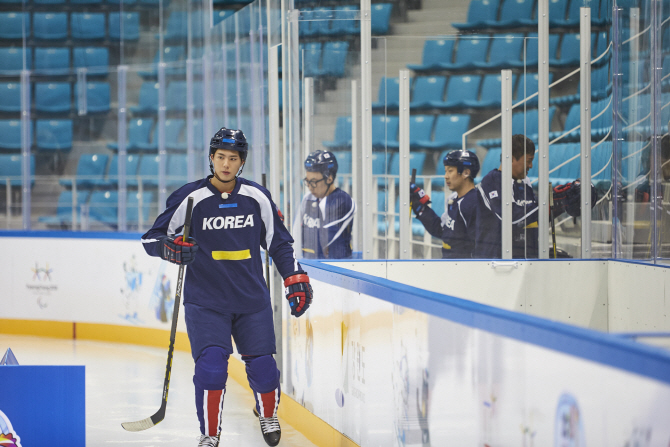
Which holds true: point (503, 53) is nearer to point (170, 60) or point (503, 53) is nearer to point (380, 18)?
point (380, 18)

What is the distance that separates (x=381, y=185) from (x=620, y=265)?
1327mm

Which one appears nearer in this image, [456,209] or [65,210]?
[456,209]

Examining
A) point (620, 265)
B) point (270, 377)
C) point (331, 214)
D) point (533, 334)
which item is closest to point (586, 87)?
point (620, 265)

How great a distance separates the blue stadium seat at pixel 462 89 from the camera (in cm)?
431

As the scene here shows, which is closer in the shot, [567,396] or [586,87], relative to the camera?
[567,396]

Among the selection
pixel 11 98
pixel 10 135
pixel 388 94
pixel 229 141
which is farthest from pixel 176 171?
pixel 229 141

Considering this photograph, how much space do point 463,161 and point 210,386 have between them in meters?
2.02

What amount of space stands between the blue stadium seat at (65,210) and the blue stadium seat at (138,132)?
50 cm

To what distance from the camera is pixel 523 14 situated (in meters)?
4.52

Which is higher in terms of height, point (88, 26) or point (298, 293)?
point (88, 26)

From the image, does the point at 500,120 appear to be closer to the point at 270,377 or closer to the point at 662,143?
the point at 662,143

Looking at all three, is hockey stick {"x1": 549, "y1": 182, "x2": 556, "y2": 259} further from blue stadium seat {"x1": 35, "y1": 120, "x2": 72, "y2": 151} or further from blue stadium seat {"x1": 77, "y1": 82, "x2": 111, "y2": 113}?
blue stadium seat {"x1": 35, "y1": 120, "x2": 72, "y2": 151}

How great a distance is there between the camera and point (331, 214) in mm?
4273

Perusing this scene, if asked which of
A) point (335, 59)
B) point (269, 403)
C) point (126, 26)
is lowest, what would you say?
point (269, 403)
